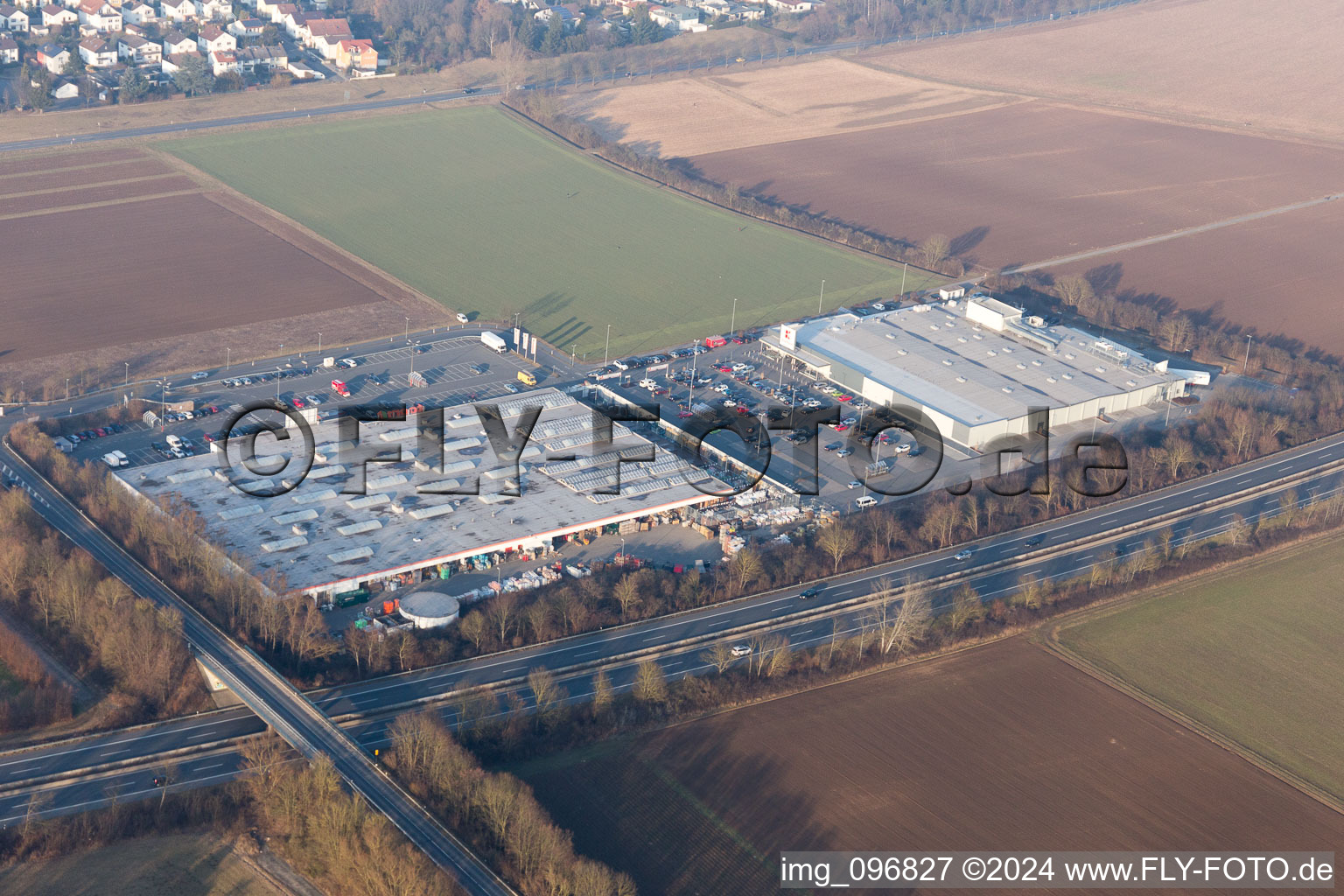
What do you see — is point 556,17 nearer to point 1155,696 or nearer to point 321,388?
point 321,388

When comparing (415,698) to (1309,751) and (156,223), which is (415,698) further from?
(156,223)

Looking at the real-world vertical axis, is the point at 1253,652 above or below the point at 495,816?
below

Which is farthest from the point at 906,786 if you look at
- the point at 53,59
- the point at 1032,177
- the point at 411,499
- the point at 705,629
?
the point at 53,59

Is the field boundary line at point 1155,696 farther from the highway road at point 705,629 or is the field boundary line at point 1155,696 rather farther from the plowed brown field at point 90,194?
the plowed brown field at point 90,194

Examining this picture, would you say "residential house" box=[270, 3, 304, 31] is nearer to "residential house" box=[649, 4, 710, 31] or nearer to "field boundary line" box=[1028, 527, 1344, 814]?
"residential house" box=[649, 4, 710, 31]

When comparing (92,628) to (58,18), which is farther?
(58,18)

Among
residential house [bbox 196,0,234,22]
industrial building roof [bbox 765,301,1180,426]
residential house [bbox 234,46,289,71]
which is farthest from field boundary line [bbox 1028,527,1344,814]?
residential house [bbox 196,0,234,22]

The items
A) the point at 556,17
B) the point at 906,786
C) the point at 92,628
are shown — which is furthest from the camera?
the point at 556,17
